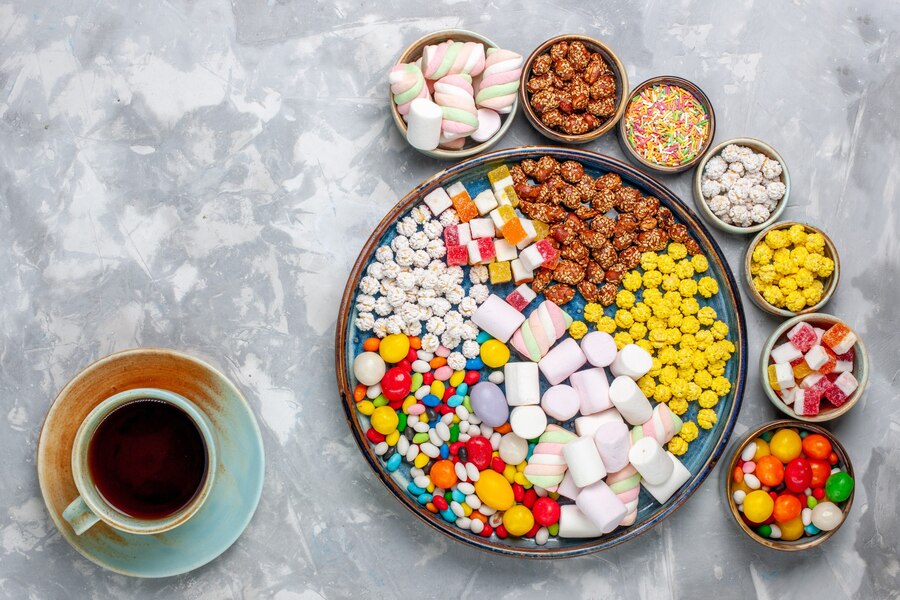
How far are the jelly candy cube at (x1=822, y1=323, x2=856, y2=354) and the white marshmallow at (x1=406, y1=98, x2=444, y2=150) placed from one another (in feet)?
3.20

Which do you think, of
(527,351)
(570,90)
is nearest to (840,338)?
(527,351)

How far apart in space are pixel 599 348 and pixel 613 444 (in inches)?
8.3

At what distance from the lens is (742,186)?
171 centimetres

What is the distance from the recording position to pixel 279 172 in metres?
1.77

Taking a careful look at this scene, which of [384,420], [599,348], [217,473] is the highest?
[599,348]

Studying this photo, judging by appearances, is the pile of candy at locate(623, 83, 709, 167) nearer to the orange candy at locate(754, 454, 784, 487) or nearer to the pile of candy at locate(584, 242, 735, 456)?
the pile of candy at locate(584, 242, 735, 456)

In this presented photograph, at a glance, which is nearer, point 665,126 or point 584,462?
point 584,462

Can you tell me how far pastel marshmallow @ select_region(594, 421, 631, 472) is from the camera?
159cm

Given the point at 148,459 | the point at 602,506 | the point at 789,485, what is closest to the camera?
the point at 148,459

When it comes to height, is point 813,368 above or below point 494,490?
above

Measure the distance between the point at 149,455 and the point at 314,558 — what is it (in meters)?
0.50

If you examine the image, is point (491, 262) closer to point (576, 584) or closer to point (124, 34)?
point (576, 584)

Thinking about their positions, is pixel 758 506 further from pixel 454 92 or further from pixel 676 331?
pixel 454 92

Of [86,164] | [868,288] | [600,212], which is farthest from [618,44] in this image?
[86,164]
